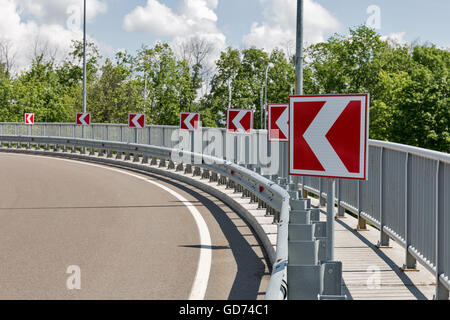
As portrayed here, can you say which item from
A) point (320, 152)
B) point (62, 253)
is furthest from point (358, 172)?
point (62, 253)

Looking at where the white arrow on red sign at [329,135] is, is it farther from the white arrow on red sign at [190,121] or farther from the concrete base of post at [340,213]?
the white arrow on red sign at [190,121]

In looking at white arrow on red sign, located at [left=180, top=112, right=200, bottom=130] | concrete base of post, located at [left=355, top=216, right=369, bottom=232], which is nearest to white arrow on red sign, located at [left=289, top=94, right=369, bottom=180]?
concrete base of post, located at [left=355, top=216, right=369, bottom=232]

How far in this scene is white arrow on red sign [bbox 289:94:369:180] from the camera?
15.2 feet

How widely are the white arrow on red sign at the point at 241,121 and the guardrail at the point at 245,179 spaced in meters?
0.85

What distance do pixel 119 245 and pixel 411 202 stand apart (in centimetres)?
401

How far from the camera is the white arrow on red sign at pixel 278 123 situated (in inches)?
481

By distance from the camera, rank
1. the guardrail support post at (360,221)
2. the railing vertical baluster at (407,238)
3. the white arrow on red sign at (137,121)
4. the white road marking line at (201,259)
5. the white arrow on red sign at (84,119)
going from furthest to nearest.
→ the white arrow on red sign at (84,119)
the white arrow on red sign at (137,121)
the guardrail support post at (360,221)
the railing vertical baluster at (407,238)
the white road marking line at (201,259)

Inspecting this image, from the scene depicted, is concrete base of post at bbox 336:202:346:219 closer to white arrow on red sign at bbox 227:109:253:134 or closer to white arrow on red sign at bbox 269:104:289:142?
white arrow on red sign at bbox 269:104:289:142

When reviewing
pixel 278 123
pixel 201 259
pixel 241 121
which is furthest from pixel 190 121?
pixel 201 259

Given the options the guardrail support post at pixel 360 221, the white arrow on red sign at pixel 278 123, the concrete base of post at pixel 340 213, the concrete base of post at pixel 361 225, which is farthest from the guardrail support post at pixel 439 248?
the white arrow on red sign at pixel 278 123

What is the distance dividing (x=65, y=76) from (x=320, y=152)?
86.5m

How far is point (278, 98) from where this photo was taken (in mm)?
95500

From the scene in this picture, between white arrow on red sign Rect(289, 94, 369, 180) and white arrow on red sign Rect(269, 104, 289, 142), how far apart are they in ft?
23.6
